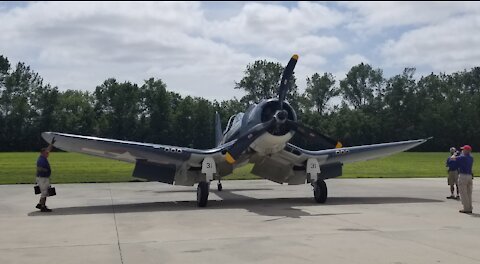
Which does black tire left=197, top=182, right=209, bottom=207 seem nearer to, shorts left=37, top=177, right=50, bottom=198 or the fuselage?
the fuselage

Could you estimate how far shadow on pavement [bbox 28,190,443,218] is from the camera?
43.7 ft

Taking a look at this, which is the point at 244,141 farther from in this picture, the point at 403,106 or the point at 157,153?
the point at 403,106

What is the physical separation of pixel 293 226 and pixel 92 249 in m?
4.13

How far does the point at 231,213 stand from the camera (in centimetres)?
1302

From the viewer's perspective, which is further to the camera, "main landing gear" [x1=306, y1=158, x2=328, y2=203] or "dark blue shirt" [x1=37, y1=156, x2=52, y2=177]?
"main landing gear" [x1=306, y1=158, x2=328, y2=203]

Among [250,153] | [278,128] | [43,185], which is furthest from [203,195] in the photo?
[43,185]

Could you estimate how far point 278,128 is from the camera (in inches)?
547

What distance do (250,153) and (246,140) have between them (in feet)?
3.72

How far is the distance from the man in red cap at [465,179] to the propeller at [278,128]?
3204mm

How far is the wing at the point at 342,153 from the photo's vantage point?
1574cm

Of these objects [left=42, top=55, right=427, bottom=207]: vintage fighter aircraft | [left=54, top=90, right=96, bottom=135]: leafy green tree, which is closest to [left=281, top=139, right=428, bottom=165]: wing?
[left=42, top=55, right=427, bottom=207]: vintage fighter aircraft

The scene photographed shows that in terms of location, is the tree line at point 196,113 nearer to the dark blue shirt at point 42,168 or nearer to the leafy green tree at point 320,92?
the leafy green tree at point 320,92

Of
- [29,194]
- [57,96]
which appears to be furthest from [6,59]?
[29,194]

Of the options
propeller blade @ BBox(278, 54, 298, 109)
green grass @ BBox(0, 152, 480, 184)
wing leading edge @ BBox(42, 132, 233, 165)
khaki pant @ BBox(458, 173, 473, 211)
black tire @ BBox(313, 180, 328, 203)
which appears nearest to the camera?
khaki pant @ BBox(458, 173, 473, 211)
